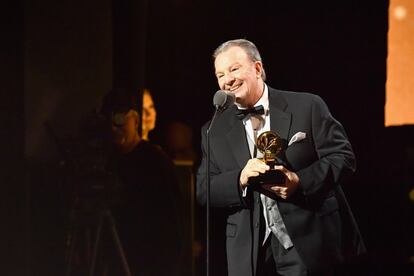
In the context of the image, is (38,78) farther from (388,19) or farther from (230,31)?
(388,19)

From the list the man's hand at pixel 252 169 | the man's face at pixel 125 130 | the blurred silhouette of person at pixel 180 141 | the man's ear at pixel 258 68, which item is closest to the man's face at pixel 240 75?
the man's ear at pixel 258 68

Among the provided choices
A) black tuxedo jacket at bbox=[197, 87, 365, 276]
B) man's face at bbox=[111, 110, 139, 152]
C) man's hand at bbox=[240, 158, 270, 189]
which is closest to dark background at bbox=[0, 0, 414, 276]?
man's face at bbox=[111, 110, 139, 152]

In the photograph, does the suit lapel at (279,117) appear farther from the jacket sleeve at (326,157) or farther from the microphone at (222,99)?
the microphone at (222,99)

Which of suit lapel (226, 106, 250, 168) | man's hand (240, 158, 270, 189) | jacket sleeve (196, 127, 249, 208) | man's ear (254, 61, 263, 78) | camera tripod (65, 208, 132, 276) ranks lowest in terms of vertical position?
camera tripod (65, 208, 132, 276)

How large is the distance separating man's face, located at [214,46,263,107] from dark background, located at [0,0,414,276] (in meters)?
0.45

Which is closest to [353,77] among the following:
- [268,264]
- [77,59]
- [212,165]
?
[212,165]

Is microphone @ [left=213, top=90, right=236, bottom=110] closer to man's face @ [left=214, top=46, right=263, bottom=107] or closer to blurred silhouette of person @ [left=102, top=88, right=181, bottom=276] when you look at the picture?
man's face @ [left=214, top=46, right=263, bottom=107]

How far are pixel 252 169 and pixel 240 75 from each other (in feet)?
1.80

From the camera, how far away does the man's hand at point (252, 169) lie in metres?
3.27

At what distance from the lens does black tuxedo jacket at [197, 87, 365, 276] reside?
345 centimetres

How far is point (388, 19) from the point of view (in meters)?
4.18

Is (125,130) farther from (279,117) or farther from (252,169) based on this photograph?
(252,169)

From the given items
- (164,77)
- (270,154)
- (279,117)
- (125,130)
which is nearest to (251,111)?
(279,117)

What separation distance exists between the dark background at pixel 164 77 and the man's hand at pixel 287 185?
745 millimetres
